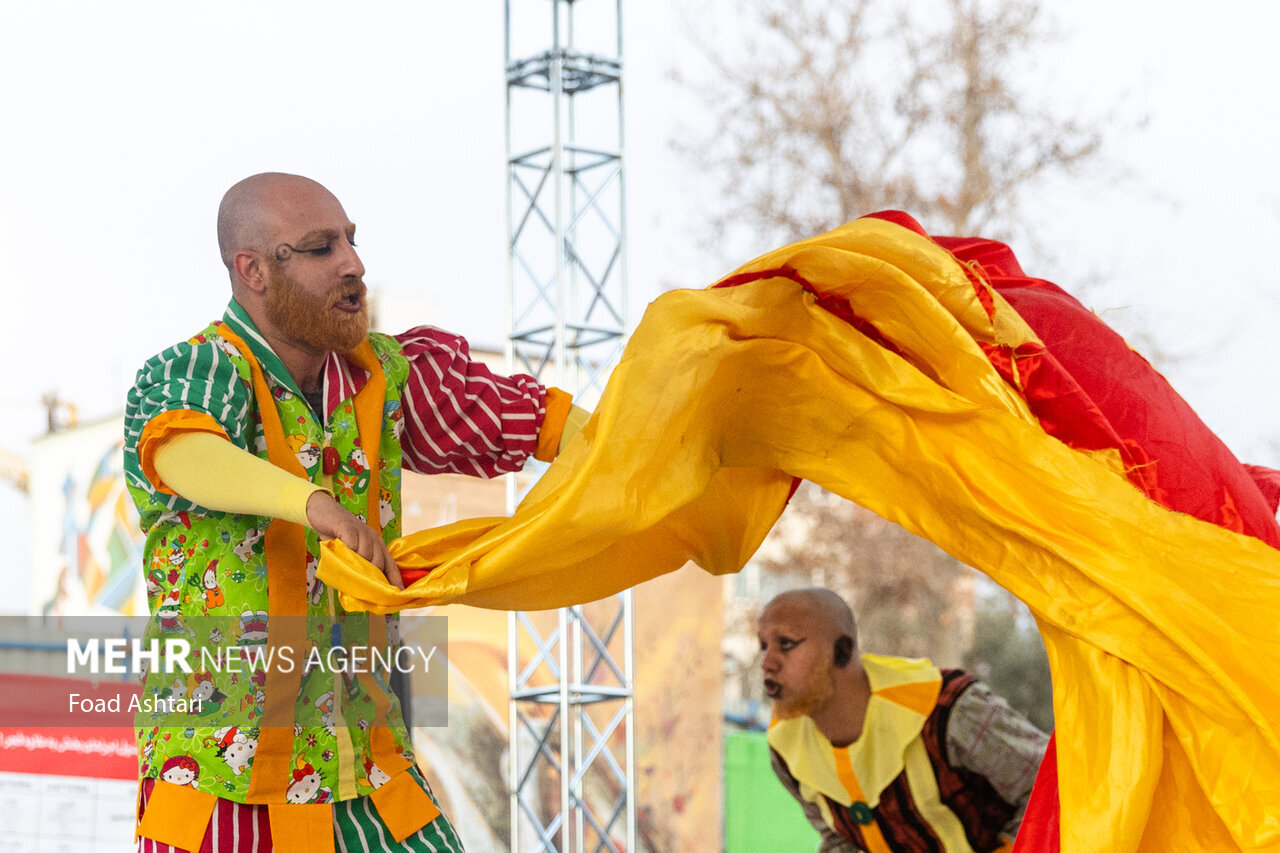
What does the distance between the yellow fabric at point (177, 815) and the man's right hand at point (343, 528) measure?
374mm

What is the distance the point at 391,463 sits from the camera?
1944 millimetres

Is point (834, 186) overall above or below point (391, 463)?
above

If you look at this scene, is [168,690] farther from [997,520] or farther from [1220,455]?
[1220,455]

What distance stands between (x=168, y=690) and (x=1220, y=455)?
1.40 metres

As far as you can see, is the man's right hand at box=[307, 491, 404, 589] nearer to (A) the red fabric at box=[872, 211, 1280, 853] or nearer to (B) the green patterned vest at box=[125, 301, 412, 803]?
(B) the green patterned vest at box=[125, 301, 412, 803]

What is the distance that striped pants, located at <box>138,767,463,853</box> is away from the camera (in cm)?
171

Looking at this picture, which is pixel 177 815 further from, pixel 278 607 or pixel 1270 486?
pixel 1270 486

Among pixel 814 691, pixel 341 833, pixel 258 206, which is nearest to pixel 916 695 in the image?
pixel 814 691

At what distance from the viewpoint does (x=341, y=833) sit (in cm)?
179

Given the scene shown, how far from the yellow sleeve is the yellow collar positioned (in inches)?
80.6

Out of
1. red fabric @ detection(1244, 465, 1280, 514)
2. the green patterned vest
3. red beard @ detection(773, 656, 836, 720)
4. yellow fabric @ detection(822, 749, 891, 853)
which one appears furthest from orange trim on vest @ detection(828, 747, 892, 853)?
the green patterned vest

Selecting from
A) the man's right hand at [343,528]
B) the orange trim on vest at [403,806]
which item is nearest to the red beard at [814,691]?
the orange trim on vest at [403,806]

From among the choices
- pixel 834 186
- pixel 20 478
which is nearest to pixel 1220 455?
pixel 20 478

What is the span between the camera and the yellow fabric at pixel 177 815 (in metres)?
1.70
